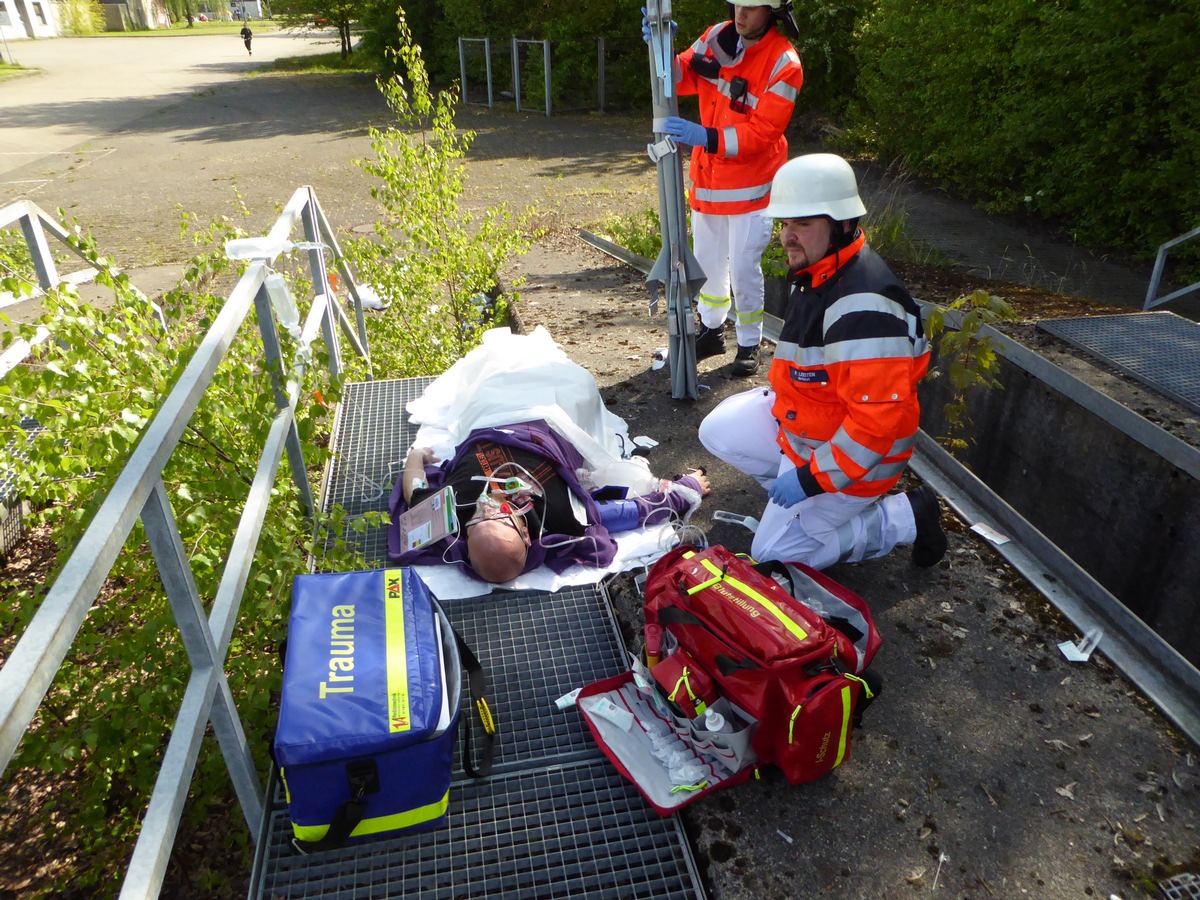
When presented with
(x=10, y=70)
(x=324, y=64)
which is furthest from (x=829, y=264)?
(x=10, y=70)

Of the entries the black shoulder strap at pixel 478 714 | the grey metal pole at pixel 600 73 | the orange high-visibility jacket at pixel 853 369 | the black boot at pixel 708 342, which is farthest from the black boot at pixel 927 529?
the grey metal pole at pixel 600 73

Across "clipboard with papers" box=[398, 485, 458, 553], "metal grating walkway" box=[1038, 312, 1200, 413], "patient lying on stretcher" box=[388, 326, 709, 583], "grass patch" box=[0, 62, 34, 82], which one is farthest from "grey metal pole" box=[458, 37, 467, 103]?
"grass patch" box=[0, 62, 34, 82]

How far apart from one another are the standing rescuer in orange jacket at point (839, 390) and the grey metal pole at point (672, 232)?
1.30m

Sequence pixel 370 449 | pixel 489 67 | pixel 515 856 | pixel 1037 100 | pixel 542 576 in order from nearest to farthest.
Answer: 1. pixel 515 856
2. pixel 542 576
3. pixel 370 449
4. pixel 1037 100
5. pixel 489 67

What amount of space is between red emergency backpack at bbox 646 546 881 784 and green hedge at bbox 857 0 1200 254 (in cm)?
750

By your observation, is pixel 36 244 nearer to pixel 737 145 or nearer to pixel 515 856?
pixel 737 145

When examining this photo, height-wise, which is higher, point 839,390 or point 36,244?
point 36,244

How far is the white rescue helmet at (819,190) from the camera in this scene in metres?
2.94

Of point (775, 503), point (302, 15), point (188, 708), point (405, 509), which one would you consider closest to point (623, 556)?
point (775, 503)

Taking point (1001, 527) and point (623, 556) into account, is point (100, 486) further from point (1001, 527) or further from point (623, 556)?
point (1001, 527)

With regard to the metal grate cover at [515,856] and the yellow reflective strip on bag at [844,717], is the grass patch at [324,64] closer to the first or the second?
the metal grate cover at [515,856]

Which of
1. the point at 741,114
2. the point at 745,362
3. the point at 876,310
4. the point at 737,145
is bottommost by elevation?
the point at 745,362

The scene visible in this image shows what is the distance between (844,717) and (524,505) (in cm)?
154

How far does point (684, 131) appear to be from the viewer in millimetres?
4301
